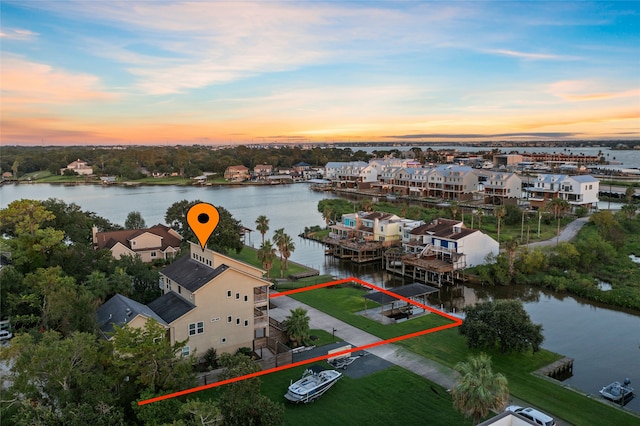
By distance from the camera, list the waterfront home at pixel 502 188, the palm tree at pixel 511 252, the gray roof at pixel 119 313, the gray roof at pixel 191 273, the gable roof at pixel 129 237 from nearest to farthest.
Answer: the gray roof at pixel 119 313 → the gray roof at pixel 191 273 → the palm tree at pixel 511 252 → the gable roof at pixel 129 237 → the waterfront home at pixel 502 188

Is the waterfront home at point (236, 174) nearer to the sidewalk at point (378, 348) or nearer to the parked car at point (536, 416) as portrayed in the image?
the sidewalk at point (378, 348)

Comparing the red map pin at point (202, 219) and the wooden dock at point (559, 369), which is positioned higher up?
the red map pin at point (202, 219)

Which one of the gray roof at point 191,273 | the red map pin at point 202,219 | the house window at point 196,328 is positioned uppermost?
the red map pin at point 202,219

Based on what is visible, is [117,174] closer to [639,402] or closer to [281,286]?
[281,286]

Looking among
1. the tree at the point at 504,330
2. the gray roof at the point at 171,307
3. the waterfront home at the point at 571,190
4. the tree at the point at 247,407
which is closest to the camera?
the tree at the point at 247,407

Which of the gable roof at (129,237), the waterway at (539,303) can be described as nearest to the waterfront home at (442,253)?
the waterway at (539,303)

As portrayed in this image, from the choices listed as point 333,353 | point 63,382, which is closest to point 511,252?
point 333,353
